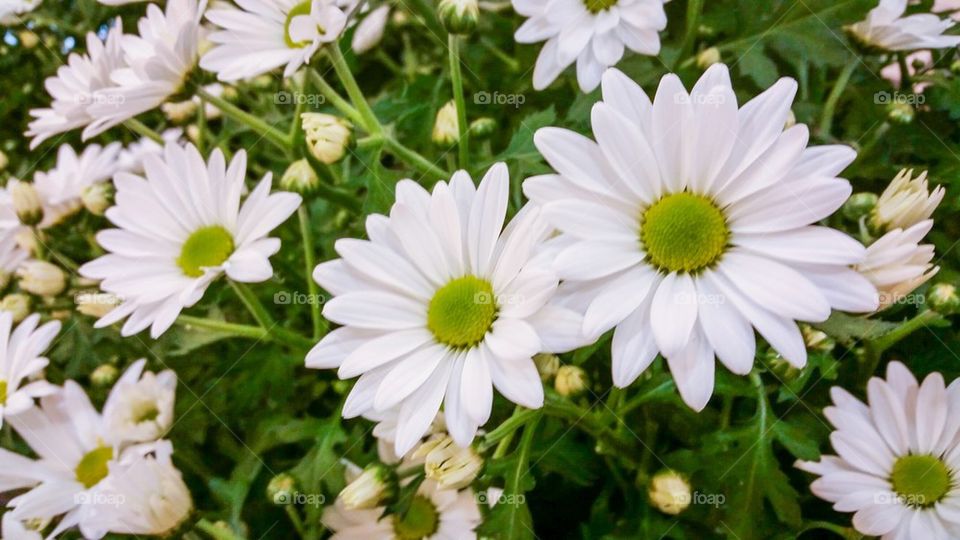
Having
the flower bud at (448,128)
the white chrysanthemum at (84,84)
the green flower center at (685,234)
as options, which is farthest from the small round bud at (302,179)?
the green flower center at (685,234)

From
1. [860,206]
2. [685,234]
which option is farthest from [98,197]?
[860,206]

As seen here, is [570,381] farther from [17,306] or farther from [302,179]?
[17,306]

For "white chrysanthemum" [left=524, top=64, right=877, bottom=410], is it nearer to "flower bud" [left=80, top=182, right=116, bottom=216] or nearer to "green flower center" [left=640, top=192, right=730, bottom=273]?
"green flower center" [left=640, top=192, right=730, bottom=273]

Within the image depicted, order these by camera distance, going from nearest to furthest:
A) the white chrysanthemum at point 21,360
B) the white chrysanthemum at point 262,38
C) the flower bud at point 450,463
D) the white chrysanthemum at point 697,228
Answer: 1. the white chrysanthemum at point 697,228
2. the flower bud at point 450,463
3. the white chrysanthemum at point 262,38
4. the white chrysanthemum at point 21,360

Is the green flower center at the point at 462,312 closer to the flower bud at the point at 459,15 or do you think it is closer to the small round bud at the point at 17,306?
the flower bud at the point at 459,15

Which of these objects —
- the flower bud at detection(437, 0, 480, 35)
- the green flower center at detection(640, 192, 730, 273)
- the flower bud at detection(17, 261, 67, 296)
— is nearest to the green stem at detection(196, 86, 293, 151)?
the flower bud at detection(437, 0, 480, 35)

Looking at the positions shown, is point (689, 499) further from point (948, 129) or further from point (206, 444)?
point (206, 444)

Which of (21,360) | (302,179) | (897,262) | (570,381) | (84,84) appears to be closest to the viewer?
(897,262)
